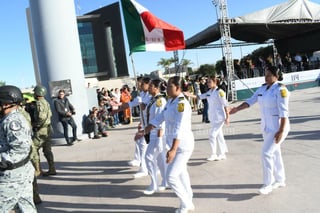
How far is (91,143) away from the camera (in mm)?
11328

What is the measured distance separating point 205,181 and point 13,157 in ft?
11.4

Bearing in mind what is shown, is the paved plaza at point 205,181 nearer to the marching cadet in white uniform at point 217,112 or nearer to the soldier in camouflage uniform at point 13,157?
the marching cadet in white uniform at point 217,112

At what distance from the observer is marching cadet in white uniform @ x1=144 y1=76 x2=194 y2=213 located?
14.0 feet

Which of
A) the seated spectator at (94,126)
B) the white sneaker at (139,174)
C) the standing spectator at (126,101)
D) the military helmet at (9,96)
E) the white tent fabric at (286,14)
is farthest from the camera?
the white tent fabric at (286,14)

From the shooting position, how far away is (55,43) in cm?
1168

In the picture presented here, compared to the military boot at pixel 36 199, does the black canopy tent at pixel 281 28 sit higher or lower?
higher

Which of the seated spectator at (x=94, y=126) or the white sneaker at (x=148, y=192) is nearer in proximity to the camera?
the white sneaker at (x=148, y=192)

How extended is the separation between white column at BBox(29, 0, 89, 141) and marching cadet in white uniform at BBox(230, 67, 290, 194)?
27.5 feet

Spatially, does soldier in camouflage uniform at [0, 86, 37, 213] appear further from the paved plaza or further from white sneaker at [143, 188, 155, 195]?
white sneaker at [143, 188, 155, 195]

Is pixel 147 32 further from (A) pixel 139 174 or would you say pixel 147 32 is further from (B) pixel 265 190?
(B) pixel 265 190

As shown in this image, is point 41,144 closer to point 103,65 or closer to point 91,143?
point 91,143

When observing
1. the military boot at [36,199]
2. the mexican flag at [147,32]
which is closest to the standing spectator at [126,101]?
the mexican flag at [147,32]

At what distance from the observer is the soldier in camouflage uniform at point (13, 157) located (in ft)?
10.8

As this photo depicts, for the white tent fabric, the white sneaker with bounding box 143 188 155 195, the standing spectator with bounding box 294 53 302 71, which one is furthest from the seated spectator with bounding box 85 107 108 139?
the standing spectator with bounding box 294 53 302 71
